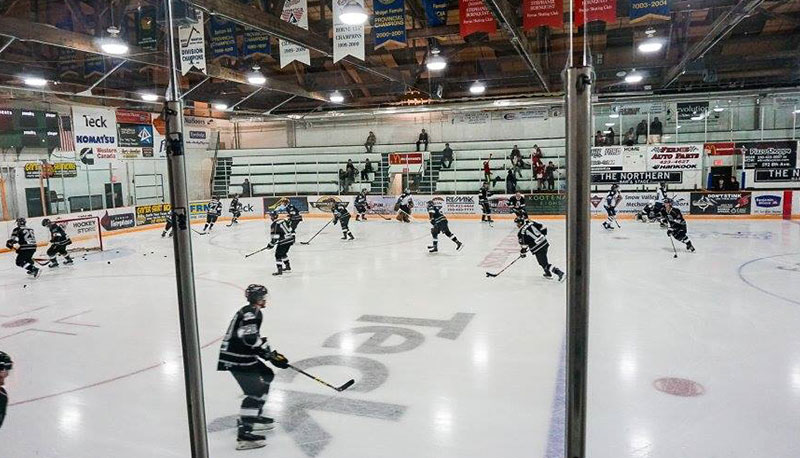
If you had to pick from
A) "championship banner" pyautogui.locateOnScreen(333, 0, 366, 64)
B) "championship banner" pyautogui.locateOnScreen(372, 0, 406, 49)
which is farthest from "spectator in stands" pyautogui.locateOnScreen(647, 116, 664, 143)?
"championship banner" pyautogui.locateOnScreen(333, 0, 366, 64)

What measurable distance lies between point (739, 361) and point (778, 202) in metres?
14.5

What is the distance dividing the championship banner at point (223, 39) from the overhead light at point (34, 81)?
20.7 ft

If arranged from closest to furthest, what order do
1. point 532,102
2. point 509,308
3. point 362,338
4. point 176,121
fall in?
point 176,121, point 362,338, point 509,308, point 532,102

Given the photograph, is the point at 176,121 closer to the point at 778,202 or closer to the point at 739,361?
the point at 739,361

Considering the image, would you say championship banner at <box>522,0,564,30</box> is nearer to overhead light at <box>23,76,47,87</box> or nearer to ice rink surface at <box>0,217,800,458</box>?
ice rink surface at <box>0,217,800,458</box>

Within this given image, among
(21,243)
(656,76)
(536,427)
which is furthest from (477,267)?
(656,76)

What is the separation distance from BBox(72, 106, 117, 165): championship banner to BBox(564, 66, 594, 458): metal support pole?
1913 centimetres

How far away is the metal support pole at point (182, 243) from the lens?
5.96 feet

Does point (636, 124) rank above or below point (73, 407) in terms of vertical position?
above

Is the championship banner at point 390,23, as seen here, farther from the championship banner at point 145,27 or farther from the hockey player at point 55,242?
the hockey player at point 55,242

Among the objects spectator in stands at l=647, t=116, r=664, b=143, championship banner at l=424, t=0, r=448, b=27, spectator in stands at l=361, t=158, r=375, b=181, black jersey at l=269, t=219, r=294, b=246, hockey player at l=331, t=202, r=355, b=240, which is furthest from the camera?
spectator in stands at l=361, t=158, r=375, b=181

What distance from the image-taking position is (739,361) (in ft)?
16.8

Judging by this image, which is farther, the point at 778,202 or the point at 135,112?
the point at 135,112

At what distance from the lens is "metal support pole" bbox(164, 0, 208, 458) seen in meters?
1.82
